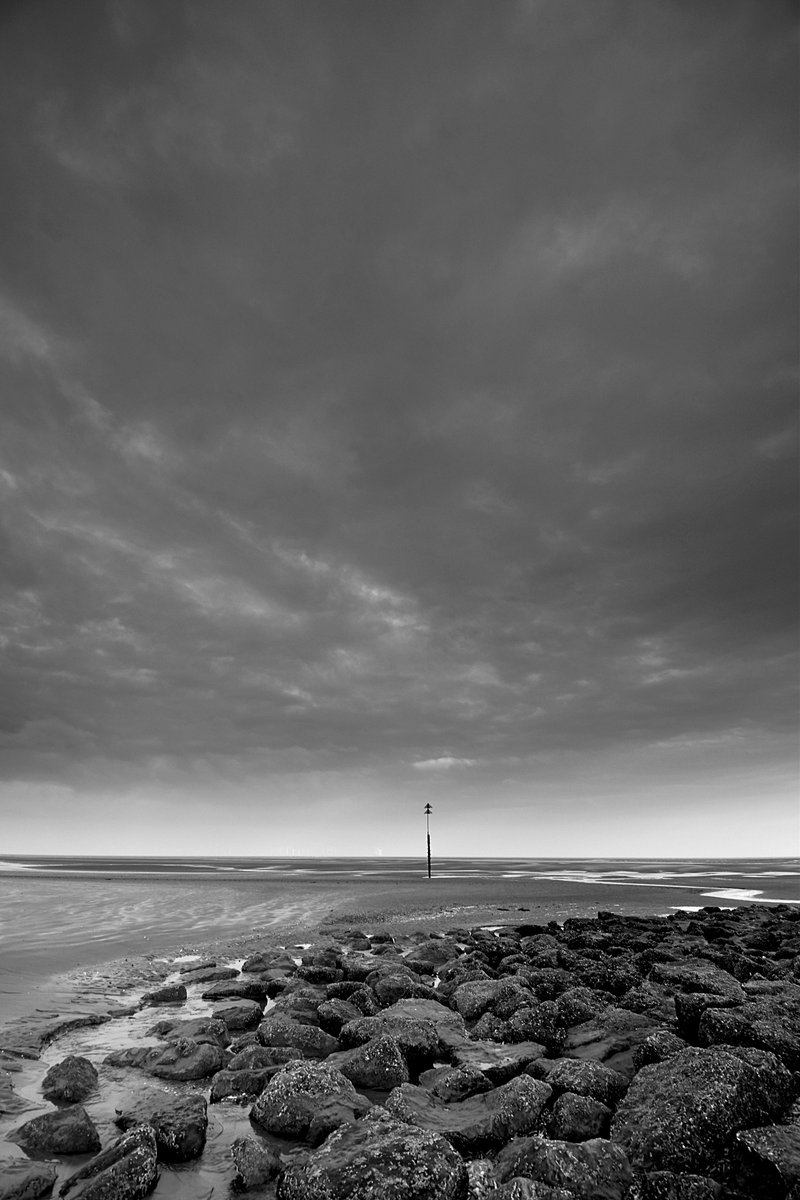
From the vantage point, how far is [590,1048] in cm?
815

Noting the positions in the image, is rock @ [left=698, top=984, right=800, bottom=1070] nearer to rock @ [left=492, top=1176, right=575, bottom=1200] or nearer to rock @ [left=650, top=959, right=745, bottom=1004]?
rock @ [left=650, top=959, right=745, bottom=1004]

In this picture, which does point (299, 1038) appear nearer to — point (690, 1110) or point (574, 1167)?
point (574, 1167)

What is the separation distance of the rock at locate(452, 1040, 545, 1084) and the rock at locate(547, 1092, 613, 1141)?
1387 millimetres

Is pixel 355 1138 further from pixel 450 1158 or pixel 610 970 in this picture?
pixel 610 970

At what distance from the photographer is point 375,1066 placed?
757cm

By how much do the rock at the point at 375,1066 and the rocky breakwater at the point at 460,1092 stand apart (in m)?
0.02

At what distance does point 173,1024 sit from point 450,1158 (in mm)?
6516

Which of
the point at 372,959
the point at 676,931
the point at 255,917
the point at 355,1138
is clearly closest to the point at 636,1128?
the point at 355,1138

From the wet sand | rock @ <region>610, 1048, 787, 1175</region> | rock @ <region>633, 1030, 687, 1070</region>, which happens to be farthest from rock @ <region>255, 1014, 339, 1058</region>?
the wet sand

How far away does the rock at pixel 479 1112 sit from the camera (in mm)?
5918

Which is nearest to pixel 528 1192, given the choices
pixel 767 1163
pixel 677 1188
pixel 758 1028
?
pixel 677 1188

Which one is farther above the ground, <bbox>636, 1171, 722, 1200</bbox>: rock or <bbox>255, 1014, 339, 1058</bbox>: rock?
<bbox>636, 1171, 722, 1200</bbox>: rock

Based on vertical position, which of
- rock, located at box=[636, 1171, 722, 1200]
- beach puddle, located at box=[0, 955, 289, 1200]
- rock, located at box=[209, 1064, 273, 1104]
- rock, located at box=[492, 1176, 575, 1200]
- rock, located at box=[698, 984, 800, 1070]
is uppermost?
rock, located at box=[698, 984, 800, 1070]

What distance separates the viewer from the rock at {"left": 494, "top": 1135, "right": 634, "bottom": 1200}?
486cm
